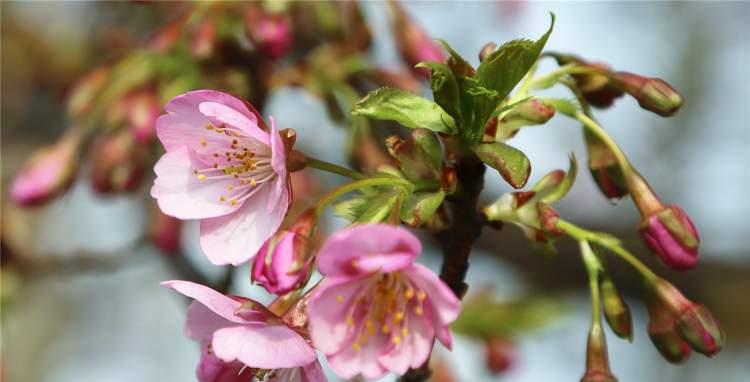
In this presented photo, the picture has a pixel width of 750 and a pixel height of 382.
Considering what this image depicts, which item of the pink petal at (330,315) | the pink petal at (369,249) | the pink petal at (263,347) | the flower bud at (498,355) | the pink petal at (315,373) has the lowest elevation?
the flower bud at (498,355)

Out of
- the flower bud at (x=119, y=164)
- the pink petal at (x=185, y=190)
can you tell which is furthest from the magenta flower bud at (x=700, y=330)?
the flower bud at (x=119, y=164)

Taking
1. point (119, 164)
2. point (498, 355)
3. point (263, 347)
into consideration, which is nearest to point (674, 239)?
point (263, 347)

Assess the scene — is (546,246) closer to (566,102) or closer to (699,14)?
(566,102)

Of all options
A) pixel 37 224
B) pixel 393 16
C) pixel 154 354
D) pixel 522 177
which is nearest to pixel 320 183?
pixel 393 16

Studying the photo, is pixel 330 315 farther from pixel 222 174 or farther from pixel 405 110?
pixel 222 174

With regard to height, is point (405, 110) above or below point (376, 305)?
above

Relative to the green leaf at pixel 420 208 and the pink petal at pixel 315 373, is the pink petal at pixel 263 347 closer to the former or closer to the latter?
the pink petal at pixel 315 373
